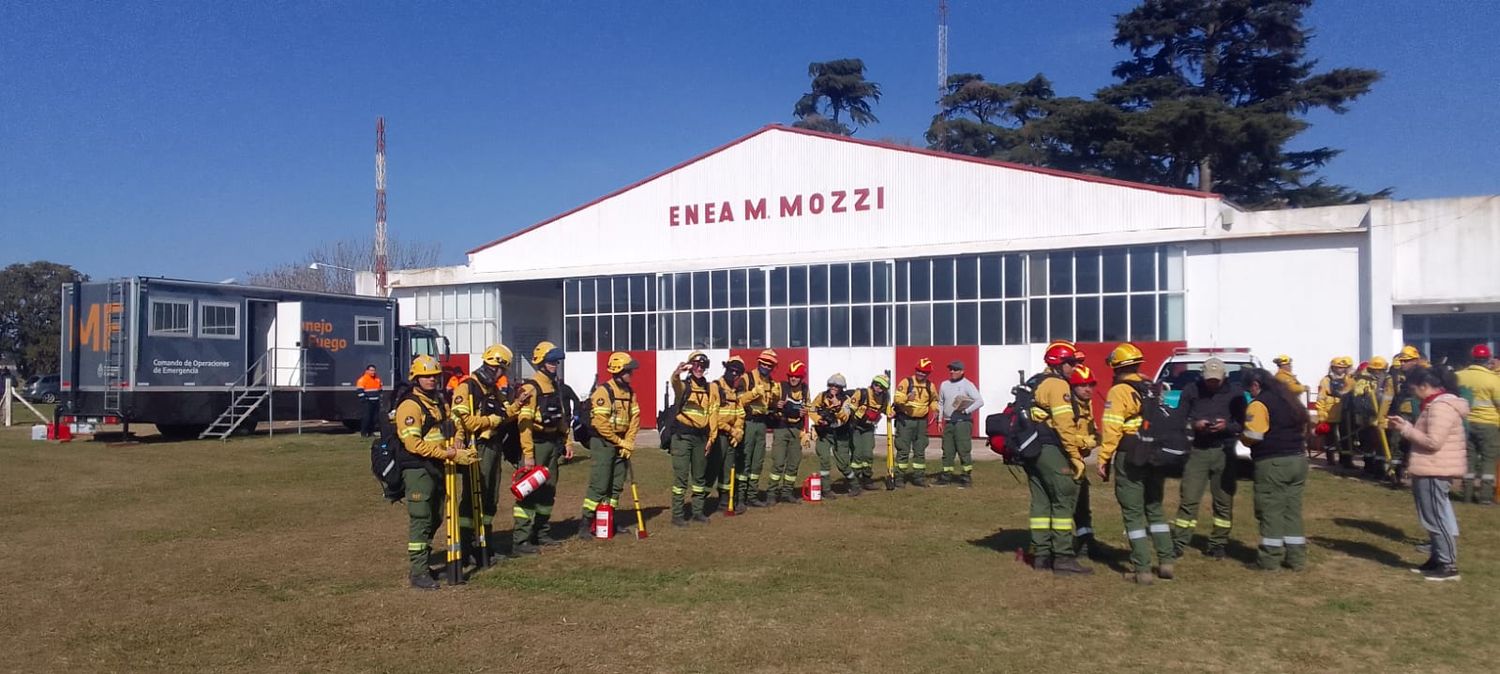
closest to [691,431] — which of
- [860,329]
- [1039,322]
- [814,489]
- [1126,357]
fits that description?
[814,489]

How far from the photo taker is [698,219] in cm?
3152

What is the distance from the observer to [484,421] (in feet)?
30.6

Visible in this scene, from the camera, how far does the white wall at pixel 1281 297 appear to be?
23.7m

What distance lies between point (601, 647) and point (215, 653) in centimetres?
256

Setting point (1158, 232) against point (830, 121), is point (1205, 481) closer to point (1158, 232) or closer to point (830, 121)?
point (1158, 232)

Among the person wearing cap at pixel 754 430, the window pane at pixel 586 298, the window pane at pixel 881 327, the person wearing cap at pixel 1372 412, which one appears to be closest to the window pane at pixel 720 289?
the window pane at pixel 586 298

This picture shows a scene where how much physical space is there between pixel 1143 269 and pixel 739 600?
19.6m

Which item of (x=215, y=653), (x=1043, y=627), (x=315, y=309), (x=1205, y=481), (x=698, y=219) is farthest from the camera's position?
(x=698, y=219)

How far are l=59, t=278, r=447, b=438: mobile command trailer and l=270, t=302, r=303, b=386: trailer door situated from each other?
0.08 feet

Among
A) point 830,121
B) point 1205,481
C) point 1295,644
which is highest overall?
point 830,121

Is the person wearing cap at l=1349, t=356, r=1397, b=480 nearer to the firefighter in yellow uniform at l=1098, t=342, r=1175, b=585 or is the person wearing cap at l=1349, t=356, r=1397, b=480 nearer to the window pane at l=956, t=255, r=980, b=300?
the firefighter in yellow uniform at l=1098, t=342, r=1175, b=585

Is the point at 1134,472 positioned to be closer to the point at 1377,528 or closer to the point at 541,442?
the point at 1377,528

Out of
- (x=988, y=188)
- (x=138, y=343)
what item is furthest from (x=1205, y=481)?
(x=138, y=343)

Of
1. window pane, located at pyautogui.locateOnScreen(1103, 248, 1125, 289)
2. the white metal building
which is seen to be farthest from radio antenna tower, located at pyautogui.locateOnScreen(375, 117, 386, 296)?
window pane, located at pyautogui.locateOnScreen(1103, 248, 1125, 289)
